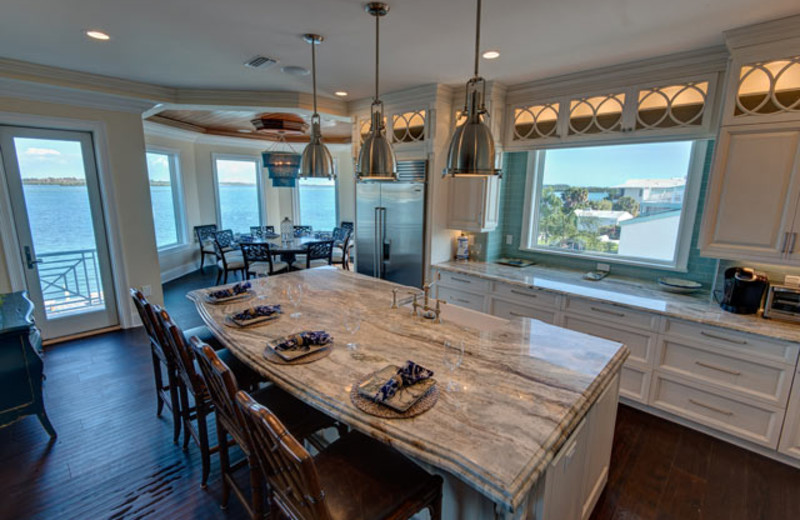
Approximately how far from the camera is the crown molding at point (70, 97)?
337cm

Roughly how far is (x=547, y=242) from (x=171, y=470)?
3.89m

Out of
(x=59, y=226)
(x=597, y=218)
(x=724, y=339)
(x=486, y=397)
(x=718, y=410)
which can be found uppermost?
(x=597, y=218)

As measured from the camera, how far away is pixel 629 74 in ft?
9.73

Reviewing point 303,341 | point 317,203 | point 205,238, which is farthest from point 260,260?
point 303,341

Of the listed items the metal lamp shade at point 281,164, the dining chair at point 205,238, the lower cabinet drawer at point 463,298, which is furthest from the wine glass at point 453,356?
the dining chair at point 205,238

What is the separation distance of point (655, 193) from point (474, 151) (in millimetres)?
2530

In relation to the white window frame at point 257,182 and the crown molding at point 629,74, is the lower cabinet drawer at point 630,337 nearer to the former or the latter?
the crown molding at point 629,74

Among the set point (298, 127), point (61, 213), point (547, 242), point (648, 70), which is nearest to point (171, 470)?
point (61, 213)

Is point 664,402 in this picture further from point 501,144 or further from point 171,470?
point 171,470

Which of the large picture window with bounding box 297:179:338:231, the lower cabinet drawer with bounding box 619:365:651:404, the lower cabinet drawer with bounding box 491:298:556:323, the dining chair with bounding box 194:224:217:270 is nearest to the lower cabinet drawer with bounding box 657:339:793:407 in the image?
the lower cabinet drawer with bounding box 619:365:651:404

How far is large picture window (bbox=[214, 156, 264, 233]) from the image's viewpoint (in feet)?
24.4

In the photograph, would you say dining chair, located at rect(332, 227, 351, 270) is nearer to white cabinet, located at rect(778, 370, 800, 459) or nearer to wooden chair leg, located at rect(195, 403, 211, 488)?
wooden chair leg, located at rect(195, 403, 211, 488)

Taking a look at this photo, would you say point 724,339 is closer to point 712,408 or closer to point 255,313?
point 712,408

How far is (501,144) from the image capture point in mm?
3783
